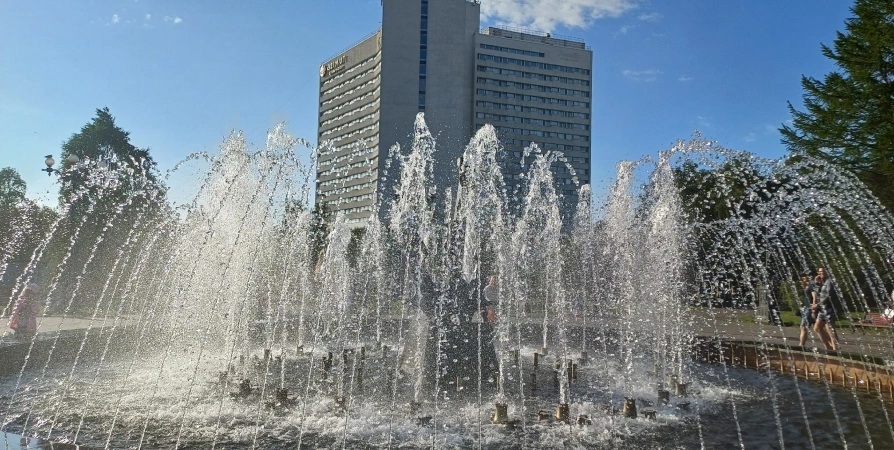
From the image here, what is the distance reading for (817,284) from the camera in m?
12.6

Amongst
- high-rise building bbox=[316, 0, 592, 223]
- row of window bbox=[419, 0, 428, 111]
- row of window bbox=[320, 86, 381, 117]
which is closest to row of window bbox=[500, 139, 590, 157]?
high-rise building bbox=[316, 0, 592, 223]

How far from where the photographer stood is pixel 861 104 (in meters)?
18.9

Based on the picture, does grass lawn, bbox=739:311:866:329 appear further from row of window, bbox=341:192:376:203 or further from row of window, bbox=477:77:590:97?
row of window, bbox=477:77:590:97

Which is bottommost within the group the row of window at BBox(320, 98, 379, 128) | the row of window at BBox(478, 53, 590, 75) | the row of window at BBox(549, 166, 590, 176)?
the row of window at BBox(549, 166, 590, 176)

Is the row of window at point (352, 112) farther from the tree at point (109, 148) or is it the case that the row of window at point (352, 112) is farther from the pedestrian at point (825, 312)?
the pedestrian at point (825, 312)

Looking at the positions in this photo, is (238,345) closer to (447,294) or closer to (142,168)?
(447,294)

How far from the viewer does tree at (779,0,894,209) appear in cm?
1788

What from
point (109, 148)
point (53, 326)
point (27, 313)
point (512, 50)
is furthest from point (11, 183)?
point (512, 50)

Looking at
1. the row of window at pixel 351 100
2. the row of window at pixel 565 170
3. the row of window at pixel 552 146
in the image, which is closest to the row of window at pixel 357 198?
the row of window at pixel 351 100

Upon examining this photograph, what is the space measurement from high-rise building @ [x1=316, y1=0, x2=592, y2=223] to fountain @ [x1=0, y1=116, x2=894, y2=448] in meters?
55.3

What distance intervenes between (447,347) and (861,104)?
57.1ft

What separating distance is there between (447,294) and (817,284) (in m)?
8.64

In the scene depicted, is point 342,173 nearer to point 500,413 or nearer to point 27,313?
point 27,313

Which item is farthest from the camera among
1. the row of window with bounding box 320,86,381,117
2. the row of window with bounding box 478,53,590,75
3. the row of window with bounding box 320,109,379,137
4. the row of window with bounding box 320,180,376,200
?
the row of window with bounding box 478,53,590,75
